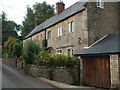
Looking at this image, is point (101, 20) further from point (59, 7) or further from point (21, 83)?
point (59, 7)

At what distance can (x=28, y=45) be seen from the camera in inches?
867

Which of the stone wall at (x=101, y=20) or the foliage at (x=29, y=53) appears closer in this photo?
the stone wall at (x=101, y=20)

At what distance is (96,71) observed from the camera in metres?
15.5

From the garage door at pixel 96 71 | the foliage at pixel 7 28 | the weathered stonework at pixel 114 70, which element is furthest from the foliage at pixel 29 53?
the foliage at pixel 7 28

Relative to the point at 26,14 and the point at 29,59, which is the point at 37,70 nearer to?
the point at 29,59

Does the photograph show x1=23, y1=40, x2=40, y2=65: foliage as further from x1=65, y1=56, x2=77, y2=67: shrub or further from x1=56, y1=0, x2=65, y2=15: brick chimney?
x1=56, y1=0, x2=65, y2=15: brick chimney

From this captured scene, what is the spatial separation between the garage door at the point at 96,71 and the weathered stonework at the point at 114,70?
16.5 inches

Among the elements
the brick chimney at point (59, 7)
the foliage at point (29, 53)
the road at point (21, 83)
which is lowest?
the road at point (21, 83)

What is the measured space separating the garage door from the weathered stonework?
1.38ft

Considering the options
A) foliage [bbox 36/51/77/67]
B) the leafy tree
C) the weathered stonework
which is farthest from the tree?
the weathered stonework

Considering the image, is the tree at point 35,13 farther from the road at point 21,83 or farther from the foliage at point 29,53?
the road at point 21,83

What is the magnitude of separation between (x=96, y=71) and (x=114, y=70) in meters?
1.89

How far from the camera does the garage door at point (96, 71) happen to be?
14.6m

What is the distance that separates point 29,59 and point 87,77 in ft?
26.0
